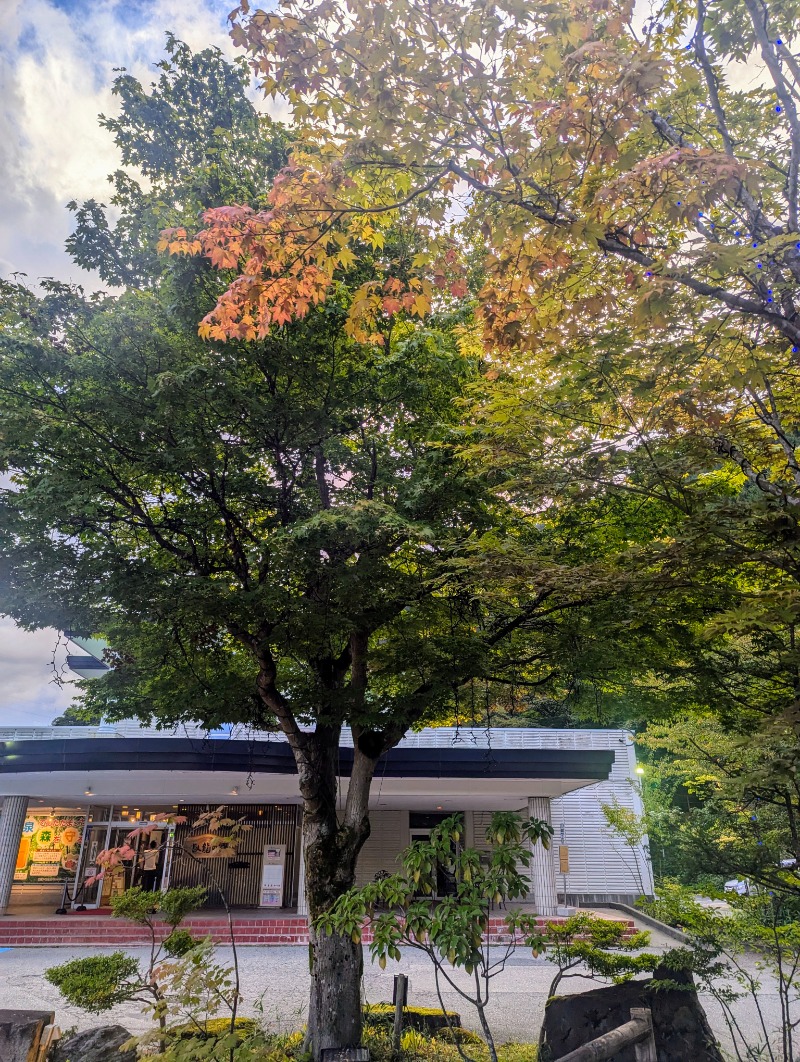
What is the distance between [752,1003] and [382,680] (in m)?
7.71

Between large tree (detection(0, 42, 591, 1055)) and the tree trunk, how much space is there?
24 mm

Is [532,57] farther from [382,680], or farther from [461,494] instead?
[382,680]

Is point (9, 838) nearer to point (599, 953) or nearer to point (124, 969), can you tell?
point (124, 969)

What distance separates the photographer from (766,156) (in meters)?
4.31

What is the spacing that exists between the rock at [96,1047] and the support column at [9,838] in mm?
12753

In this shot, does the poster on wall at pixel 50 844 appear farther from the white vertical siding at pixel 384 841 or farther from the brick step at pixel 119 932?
the white vertical siding at pixel 384 841

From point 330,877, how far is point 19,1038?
3184mm

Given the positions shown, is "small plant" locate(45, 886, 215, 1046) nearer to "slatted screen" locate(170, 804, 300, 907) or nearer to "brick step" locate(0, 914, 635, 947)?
"brick step" locate(0, 914, 635, 947)

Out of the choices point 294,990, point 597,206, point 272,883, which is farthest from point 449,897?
point 272,883

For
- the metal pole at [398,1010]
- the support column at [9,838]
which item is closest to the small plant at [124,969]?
the metal pole at [398,1010]

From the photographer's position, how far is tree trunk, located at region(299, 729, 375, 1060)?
7035mm

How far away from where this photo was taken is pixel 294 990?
1127 centimetres

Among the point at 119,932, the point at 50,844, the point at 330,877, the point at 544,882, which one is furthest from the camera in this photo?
the point at 50,844

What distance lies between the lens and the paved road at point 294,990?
9156 millimetres
